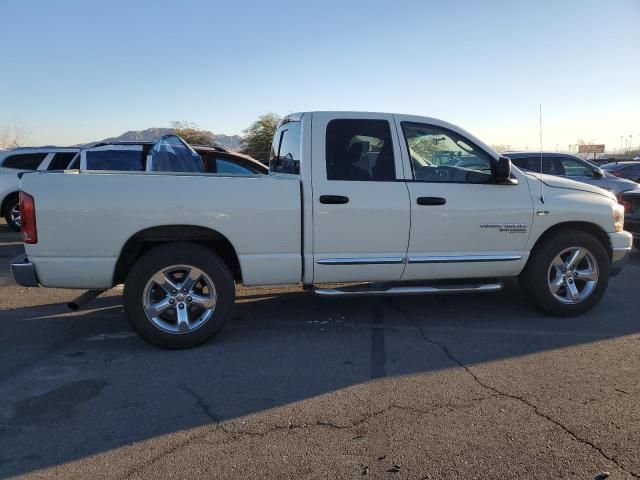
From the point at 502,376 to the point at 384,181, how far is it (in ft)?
6.56

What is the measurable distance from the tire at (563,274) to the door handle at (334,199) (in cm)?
214

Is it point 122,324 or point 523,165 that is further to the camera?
point 523,165

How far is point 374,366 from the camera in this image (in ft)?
13.7

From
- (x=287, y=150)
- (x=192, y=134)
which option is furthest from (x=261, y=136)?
(x=287, y=150)

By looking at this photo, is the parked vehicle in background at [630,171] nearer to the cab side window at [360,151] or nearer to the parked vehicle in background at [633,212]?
the parked vehicle in background at [633,212]

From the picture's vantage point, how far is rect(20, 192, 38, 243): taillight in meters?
4.14

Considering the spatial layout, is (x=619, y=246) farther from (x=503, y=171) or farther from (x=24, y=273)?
(x=24, y=273)

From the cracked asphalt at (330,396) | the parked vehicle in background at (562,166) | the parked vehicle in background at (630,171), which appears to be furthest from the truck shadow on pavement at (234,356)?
the parked vehicle in background at (630,171)

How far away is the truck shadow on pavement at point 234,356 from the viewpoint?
3.33 m

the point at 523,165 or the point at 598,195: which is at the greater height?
the point at 523,165

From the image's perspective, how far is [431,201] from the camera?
489 cm

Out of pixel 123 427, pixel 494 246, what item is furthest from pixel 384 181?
pixel 123 427

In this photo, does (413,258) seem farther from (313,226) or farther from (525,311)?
(525,311)

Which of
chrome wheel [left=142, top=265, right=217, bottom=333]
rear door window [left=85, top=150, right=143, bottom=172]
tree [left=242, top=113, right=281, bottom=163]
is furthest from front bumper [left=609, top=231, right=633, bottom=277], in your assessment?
tree [left=242, top=113, right=281, bottom=163]
